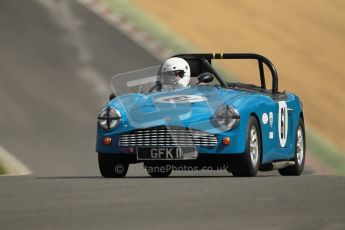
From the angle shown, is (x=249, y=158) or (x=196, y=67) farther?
Answer: (x=196, y=67)

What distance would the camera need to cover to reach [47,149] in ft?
66.1

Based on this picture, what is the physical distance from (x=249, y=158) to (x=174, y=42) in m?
11.9

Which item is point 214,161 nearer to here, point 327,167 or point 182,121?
point 182,121

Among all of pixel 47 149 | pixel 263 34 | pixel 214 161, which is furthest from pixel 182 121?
pixel 263 34

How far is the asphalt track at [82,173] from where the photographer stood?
874 centimetres

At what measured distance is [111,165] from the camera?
1428 centimetres

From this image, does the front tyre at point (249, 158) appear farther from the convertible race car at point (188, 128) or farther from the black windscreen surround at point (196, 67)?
the black windscreen surround at point (196, 67)

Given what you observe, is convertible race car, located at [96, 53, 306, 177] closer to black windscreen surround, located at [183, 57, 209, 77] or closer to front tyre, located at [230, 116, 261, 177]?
front tyre, located at [230, 116, 261, 177]

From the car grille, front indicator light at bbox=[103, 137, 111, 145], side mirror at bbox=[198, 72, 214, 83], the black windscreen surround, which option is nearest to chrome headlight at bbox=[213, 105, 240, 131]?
the car grille

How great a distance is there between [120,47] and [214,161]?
10616mm

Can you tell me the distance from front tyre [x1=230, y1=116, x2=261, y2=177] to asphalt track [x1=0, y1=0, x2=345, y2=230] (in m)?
0.25

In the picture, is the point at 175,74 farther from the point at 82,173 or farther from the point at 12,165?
the point at 82,173

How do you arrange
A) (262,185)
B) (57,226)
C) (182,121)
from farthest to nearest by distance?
(182,121) → (262,185) → (57,226)

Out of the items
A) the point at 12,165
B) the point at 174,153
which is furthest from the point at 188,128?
the point at 12,165
